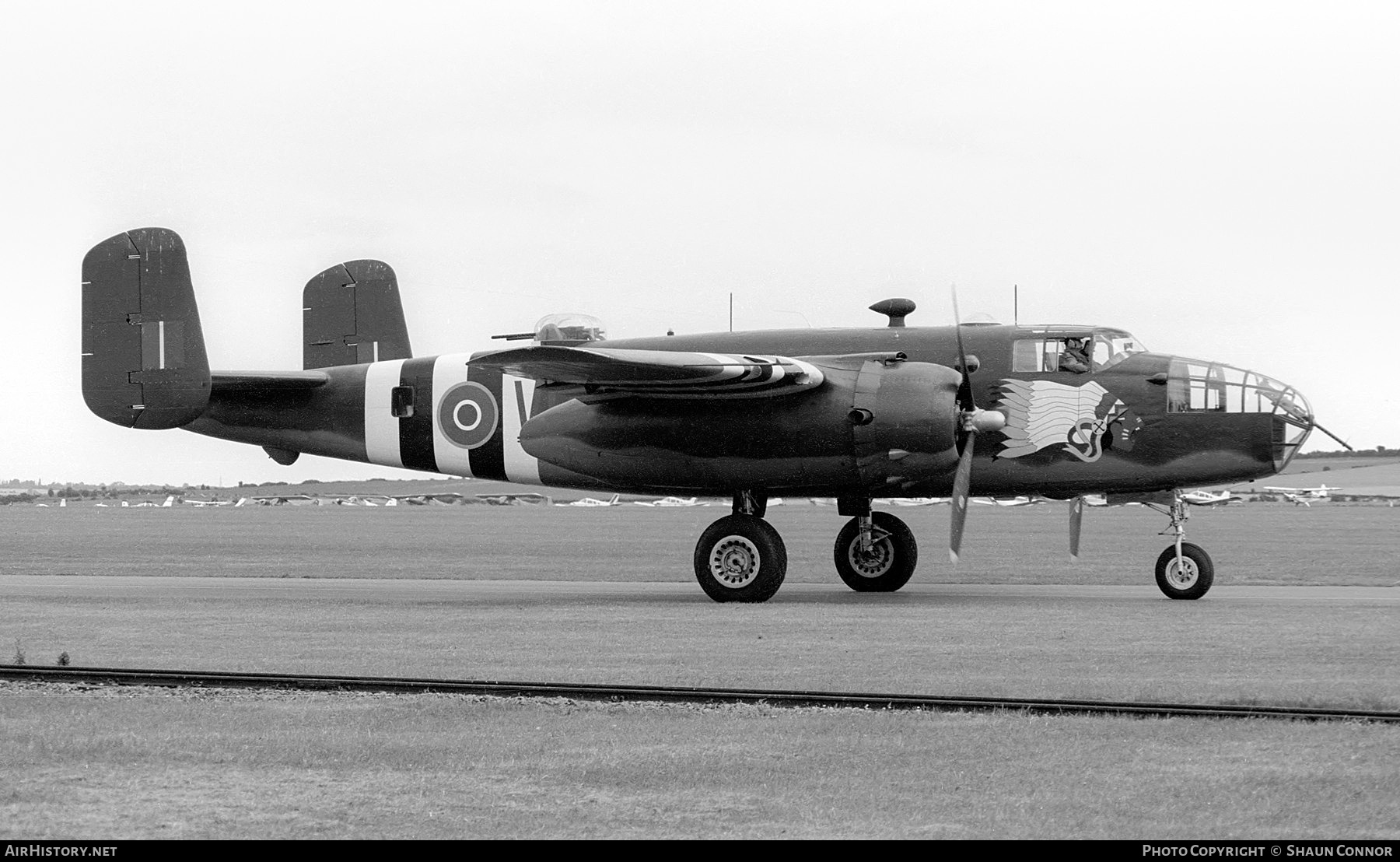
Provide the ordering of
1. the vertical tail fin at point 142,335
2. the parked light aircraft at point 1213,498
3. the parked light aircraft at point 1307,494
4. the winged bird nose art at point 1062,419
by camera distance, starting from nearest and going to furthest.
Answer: the winged bird nose art at point 1062,419
the vertical tail fin at point 142,335
the parked light aircraft at point 1213,498
the parked light aircraft at point 1307,494

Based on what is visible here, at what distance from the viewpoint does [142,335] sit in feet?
89.0

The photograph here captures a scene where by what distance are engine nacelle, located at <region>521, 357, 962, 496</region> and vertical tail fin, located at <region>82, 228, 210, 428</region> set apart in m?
6.10

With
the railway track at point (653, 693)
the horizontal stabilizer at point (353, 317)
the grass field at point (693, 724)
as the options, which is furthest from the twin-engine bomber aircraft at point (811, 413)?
the railway track at point (653, 693)

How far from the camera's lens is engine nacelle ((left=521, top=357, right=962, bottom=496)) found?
24.0 m

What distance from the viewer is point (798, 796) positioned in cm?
1002

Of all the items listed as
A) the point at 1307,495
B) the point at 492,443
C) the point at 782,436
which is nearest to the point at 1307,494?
the point at 1307,495

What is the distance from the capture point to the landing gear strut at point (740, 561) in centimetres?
2508

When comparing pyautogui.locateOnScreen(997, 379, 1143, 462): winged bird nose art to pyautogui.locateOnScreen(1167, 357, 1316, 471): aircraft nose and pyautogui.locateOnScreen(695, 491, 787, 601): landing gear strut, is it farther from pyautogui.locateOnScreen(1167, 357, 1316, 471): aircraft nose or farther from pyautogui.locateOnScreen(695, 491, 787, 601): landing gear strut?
pyautogui.locateOnScreen(695, 491, 787, 601): landing gear strut

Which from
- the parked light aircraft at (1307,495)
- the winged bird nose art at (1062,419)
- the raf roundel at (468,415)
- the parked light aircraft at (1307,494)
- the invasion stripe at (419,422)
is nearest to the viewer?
the winged bird nose art at (1062,419)

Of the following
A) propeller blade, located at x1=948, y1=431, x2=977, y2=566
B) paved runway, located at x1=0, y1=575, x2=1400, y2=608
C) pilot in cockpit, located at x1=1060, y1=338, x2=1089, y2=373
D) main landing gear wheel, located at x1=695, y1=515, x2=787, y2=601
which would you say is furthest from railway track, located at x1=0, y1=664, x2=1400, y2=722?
pilot in cockpit, located at x1=1060, y1=338, x2=1089, y2=373

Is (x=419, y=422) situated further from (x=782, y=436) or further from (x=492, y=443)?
(x=782, y=436)

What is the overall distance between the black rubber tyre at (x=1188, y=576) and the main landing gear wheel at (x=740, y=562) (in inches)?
234

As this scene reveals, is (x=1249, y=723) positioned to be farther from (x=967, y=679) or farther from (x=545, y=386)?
(x=545, y=386)

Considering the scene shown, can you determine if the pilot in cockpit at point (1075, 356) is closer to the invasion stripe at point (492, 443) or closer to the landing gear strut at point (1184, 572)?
the landing gear strut at point (1184, 572)
